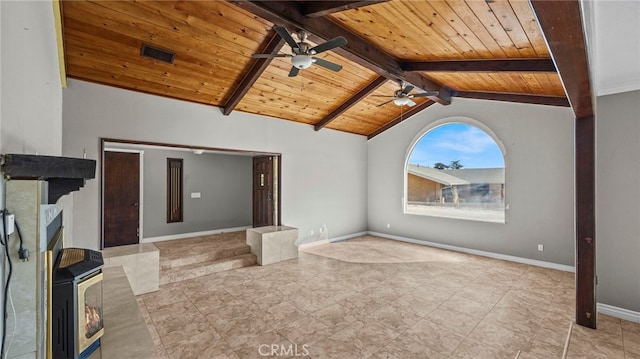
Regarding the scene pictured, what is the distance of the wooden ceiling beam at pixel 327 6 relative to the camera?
2756 mm

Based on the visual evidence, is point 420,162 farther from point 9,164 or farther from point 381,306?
point 9,164

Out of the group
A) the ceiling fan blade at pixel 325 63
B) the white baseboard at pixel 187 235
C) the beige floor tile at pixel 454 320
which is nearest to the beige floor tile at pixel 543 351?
the beige floor tile at pixel 454 320

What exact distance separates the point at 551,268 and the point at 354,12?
18.3 feet

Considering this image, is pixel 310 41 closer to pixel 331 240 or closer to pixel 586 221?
pixel 586 221

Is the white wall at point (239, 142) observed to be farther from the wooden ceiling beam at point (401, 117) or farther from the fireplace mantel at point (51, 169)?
the fireplace mantel at point (51, 169)

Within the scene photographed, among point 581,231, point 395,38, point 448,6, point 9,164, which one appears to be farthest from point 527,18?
point 9,164

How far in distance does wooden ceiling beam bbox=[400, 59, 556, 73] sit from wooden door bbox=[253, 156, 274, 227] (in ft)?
11.7

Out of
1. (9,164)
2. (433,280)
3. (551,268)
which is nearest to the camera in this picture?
(9,164)

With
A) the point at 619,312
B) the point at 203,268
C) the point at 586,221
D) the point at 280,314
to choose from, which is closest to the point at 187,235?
the point at 203,268

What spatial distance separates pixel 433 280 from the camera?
4500 mm

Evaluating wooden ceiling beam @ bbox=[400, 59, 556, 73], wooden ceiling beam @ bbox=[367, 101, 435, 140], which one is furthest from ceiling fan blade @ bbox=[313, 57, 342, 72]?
wooden ceiling beam @ bbox=[367, 101, 435, 140]

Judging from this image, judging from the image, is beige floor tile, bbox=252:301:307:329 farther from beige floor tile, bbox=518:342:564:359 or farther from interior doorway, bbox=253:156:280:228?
interior doorway, bbox=253:156:280:228

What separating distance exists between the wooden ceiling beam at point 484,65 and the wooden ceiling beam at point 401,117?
7.64 feet

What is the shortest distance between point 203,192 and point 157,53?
451 centimetres
